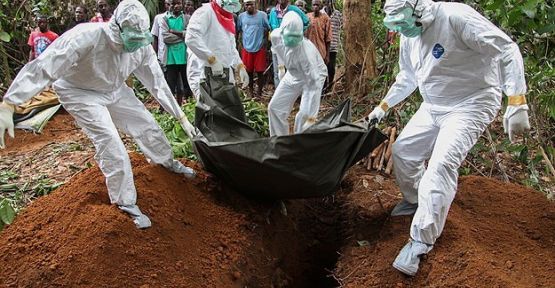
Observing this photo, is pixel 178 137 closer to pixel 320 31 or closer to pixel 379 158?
pixel 379 158

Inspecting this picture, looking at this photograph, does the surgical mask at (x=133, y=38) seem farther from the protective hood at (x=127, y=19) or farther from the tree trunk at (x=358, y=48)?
the tree trunk at (x=358, y=48)

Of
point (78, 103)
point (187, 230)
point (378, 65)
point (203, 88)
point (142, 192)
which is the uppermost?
point (78, 103)

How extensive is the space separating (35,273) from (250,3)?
5.18 m

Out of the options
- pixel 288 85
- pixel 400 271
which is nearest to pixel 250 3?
pixel 288 85

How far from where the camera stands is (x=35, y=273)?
3.05 metres

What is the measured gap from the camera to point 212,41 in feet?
18.5

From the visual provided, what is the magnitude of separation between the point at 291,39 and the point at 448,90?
195cm

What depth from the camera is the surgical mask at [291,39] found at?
5.02 m

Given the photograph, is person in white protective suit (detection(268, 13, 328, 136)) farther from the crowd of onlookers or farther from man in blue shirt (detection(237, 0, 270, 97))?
man in blue shirt (detection(237, 0, 270, 97))

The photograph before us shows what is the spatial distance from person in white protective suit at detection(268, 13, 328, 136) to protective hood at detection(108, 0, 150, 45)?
1.88m

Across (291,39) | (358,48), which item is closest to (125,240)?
(291,39)

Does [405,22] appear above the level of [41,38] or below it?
above

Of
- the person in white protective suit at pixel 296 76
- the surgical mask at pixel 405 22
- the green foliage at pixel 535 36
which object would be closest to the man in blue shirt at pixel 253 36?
the person in white protective suit at pixel 296 76

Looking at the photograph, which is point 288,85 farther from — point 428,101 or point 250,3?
point 250,3
